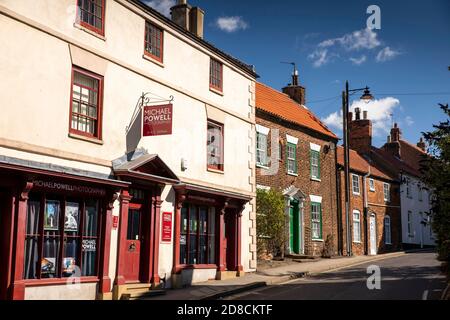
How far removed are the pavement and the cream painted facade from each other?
2.70ft

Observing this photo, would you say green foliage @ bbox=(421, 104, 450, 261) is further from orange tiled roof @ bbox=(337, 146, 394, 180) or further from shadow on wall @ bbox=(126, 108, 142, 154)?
orange tiled roof @ bbox=(337, 146, 394, 180)

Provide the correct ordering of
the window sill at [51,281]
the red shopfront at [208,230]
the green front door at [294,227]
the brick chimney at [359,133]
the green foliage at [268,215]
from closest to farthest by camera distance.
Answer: the window sill at [51,281]
the red shopfront at [208,230]
the green foliage at [268,215]
the green front door at [294,227]
the brick chimney at [359,133]

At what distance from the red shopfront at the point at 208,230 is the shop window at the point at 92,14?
5.17 meters

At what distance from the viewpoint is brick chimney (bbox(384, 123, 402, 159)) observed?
144ft

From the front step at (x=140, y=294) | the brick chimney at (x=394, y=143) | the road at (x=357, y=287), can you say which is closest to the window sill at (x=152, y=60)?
the front step at (x=140, y=294)

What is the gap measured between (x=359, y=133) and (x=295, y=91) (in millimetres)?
10466

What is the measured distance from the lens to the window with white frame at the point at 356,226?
31.6 metres

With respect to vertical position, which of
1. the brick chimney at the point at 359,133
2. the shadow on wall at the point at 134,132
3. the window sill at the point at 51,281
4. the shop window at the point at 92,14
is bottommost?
the window sill at the point at 51,281

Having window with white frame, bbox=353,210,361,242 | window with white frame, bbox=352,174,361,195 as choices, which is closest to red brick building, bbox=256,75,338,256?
window with white frame, bbox=353,210,361,242

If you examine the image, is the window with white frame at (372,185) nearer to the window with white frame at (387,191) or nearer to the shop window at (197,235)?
the window with white frame at (387,191)
